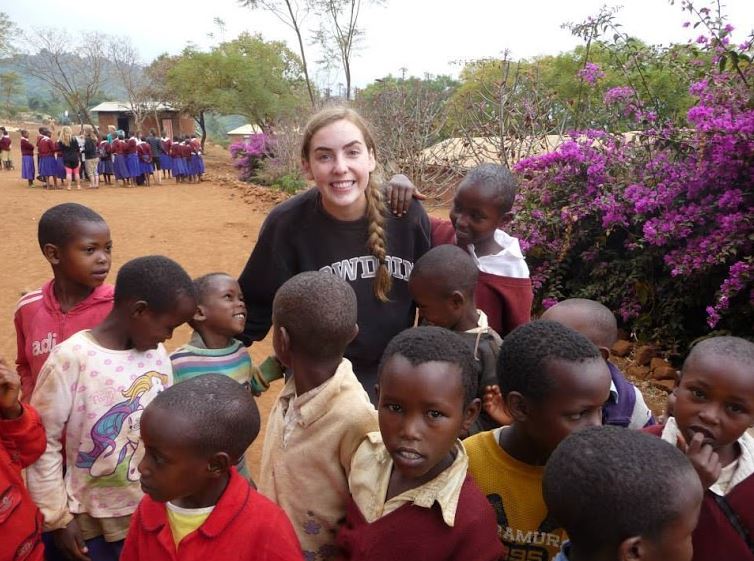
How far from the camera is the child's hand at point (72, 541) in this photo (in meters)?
1.92

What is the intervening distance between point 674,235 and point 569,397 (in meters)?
3.90

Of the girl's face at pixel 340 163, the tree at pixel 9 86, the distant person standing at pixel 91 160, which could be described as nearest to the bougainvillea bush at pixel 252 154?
the distant person standing at pixel 91 160

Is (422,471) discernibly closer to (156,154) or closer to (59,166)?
(59,166)

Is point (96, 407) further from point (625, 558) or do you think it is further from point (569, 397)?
point (625, 558)

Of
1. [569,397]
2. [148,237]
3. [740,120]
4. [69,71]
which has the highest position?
[69,71]

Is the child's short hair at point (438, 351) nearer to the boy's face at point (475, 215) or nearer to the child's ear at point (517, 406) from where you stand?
the child's ear at point (517, 406)

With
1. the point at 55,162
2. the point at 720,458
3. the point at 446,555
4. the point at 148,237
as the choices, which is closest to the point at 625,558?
the point at 446,555

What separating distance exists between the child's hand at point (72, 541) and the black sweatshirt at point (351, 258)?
1.08 meters

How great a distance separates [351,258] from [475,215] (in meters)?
0.63

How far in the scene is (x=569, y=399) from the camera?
155 centimetres

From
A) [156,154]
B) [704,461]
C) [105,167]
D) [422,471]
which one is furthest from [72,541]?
[156,154]

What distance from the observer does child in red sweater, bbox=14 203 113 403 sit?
2264 mm

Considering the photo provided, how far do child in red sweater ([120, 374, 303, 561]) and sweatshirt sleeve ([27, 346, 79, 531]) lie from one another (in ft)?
1.57

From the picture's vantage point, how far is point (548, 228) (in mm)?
6004
